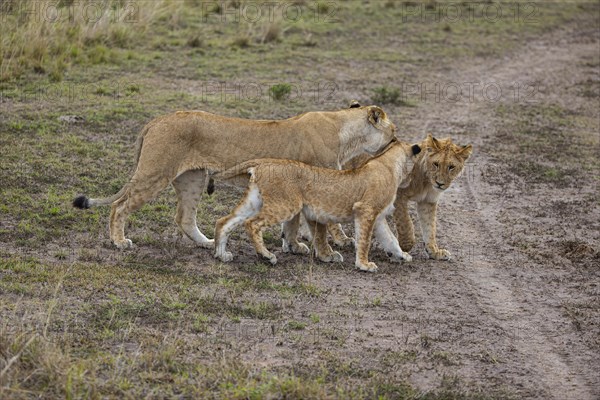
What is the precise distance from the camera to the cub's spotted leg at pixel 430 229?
7.36m

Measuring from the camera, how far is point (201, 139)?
23.0 ft

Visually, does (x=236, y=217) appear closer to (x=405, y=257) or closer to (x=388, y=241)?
(x=388, y=241)

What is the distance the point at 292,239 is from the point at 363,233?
59 centimetres

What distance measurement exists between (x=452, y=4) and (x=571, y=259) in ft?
42.1

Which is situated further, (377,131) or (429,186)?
(377,131)

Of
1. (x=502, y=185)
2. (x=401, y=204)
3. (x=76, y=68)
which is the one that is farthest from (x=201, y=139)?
(x=76, y=68)

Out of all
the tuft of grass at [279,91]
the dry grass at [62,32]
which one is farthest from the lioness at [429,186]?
the dry grass at [62,32]

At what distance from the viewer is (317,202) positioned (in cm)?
693

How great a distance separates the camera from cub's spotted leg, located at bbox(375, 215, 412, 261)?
712 centimetres

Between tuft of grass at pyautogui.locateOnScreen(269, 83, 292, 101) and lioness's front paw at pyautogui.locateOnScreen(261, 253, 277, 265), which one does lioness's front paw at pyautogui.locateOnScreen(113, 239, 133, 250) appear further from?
tuft of grass at pyautogui.locateOnScreen(269, 83, 292, 101)

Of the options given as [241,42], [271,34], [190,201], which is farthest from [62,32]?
[190,201]

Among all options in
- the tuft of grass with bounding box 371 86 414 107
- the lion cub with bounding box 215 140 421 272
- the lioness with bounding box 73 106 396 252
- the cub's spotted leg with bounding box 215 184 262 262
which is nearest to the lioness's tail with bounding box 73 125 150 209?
the lioness with bounding box 73 106 396 252

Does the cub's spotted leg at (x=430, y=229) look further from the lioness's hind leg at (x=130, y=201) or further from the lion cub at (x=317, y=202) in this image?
the lioness's hind leg at (x=130, y=201)

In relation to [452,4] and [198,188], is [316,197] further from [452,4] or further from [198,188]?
[452,4]
